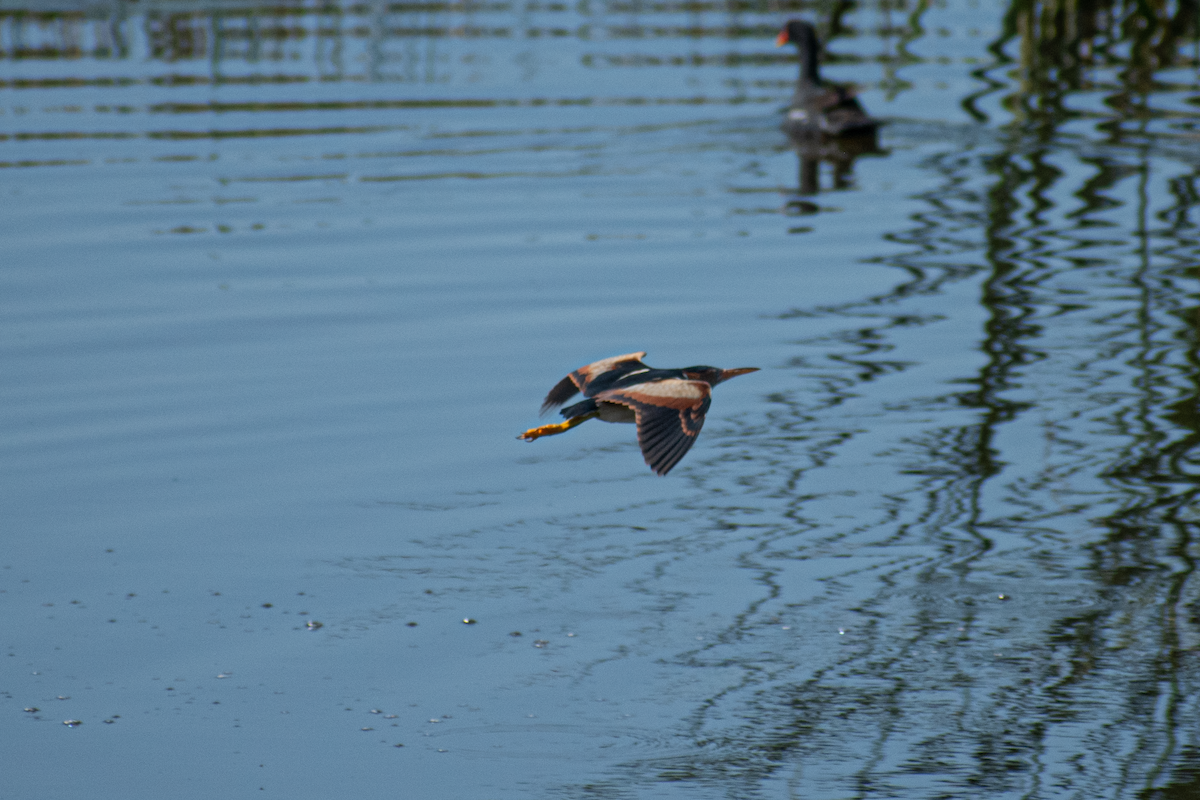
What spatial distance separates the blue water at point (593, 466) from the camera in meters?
4.94

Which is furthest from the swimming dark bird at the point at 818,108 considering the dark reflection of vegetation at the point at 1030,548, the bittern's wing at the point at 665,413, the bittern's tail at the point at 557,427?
the bittern's wing at the point at 665,413

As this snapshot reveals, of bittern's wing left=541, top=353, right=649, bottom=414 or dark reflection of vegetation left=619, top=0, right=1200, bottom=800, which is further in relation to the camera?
bittern's wing left=541, top=353, right=649, bottom=414

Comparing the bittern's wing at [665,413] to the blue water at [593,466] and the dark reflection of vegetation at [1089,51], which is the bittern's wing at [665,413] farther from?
the dark reflection of vegetation at [1089,51]

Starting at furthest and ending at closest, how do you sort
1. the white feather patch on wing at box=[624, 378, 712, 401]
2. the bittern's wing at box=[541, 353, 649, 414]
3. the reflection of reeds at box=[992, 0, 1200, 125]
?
the reflection of reeds at box=[992, 0, 1200, 125] → the bittern's wing at box=[541, 353, 649, 414] → the white feather patch on wing at box=[624, 378, 712, 401]

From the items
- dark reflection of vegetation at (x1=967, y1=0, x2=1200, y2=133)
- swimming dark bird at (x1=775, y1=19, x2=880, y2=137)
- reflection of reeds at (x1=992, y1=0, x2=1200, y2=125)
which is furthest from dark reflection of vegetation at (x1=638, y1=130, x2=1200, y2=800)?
reflection of reeds at (x1=992, y1=0, x2=1200, y2=125)

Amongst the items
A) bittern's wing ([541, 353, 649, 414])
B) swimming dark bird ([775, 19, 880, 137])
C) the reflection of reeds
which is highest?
the reflection of reeds

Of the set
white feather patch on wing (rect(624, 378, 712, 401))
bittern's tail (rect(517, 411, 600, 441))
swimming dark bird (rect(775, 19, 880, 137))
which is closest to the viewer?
white feather patch on wing (rect(624, 378, 712, 401))

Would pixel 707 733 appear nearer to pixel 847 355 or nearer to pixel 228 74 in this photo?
pixel 847 355

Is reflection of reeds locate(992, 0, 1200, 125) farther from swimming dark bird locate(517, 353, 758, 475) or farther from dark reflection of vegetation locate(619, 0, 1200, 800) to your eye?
swimming dark bird locate(517, 353, 758, 475)

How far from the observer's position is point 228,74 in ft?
55.2

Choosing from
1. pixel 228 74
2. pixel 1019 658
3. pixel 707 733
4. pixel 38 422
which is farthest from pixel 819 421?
pixel 228 74


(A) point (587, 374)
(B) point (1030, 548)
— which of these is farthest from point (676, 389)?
(B) point (1030, 548)

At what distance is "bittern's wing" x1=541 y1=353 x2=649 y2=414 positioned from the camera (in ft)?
19.3

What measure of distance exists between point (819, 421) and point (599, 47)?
1158 centimetres
